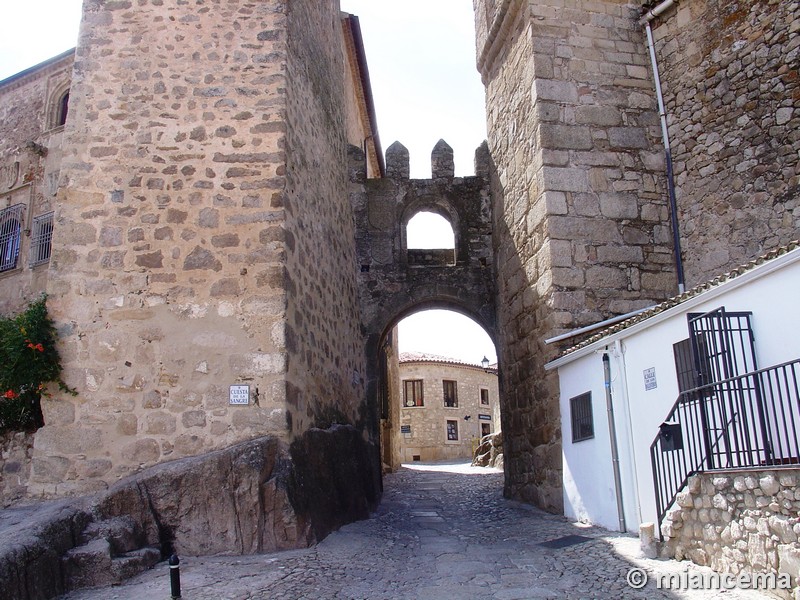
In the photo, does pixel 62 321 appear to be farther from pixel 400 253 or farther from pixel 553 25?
pixel 553 25

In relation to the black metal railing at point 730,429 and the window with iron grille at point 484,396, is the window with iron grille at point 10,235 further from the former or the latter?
the window with iron grille at point 484,396

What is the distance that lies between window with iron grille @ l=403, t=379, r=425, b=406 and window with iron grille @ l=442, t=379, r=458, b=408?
1.07 meters

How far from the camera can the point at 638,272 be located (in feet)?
28.7

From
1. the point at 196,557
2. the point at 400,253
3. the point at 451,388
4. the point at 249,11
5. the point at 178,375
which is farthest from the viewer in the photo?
the point at 451,388

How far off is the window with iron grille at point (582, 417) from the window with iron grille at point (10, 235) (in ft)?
34.3

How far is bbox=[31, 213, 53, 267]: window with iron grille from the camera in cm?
1267

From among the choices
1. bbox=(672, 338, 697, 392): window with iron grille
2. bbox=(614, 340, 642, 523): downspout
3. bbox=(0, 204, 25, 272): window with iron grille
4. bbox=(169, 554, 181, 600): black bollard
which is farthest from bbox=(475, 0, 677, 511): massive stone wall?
bbox=(0, 204, 25, 272): window with iron grille

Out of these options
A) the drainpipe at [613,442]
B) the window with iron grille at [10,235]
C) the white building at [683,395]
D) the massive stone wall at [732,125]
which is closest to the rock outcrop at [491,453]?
the massive stone wall at [732,125]

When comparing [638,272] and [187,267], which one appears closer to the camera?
[187,267]

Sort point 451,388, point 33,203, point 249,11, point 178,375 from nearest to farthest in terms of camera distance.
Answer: point 178,375 → point 249,11 → point 33,203 → point 451,388

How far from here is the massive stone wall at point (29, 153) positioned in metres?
12.8

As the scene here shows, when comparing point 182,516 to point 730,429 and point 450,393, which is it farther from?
point 450,393

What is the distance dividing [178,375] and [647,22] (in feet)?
24.7

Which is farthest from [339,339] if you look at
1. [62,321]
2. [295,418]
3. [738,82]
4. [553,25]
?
[738,82]
